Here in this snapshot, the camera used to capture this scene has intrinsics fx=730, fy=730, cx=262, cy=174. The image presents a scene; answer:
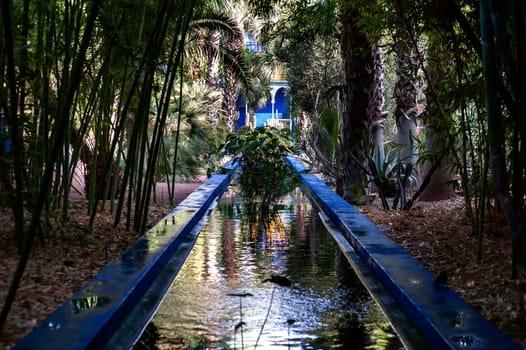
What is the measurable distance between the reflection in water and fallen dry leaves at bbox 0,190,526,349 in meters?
0.57

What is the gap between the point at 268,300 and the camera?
437cm

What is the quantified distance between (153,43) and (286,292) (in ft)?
8.50

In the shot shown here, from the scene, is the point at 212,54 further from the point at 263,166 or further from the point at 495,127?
the point at 495,127

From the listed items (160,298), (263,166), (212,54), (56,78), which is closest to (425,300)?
(160,298)

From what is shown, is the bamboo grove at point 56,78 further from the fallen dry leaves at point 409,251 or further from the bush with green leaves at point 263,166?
the bush with green leaves at point 263,166

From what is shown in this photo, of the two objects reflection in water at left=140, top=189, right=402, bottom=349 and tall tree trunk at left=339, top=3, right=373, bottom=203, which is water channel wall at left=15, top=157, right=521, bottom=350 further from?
tall tree trunk at left=339, top=3, right=373, bottom=203

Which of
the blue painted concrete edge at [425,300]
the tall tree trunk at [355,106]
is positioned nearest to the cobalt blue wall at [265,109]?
the tall tree trunk at [355,106]

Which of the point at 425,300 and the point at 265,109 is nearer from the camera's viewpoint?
the point at 425,300

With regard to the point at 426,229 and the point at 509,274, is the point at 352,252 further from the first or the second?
the point at 509,274

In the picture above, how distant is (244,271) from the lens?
5.34m

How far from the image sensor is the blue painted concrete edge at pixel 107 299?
3.02m

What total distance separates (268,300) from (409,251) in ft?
6.83

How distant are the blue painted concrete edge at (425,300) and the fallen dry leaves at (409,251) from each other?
184 millimetres

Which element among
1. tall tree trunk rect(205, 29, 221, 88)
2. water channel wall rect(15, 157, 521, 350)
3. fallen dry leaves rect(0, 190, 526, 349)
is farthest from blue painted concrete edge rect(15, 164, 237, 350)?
tall tree trunk rect(205, 29, 221, 88)
